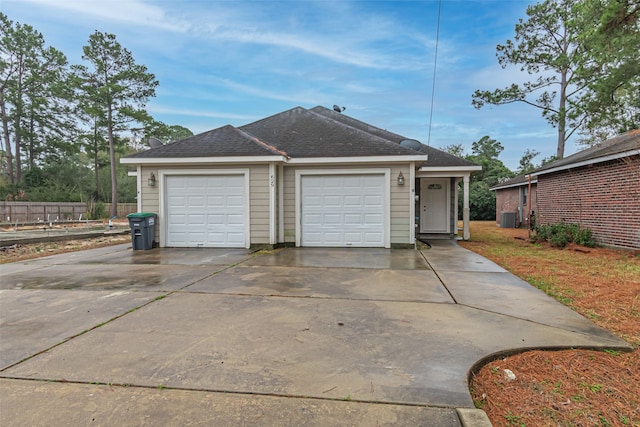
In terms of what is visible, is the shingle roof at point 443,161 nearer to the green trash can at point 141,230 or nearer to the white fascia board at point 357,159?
the white fascia board at point 357,159

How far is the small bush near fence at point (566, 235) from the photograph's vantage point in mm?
9422

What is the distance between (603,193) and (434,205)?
5.45 metres

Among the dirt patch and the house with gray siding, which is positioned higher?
the house with gray siding

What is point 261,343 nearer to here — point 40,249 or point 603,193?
point 603,193

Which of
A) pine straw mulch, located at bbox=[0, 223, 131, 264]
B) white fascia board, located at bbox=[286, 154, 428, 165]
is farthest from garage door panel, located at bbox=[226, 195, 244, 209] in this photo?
pine straw mulch, located at bbox=[0, 223, 131, 264]

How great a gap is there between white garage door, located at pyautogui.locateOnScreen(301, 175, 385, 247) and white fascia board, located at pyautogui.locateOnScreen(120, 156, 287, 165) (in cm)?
132

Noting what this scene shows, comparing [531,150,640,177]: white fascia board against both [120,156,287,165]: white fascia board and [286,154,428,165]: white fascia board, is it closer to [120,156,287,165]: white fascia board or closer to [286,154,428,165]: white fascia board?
[286,154,428,165]: white fascia board

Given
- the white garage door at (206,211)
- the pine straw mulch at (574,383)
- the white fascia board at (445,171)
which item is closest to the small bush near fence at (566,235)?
the white fascia board at (445,171)

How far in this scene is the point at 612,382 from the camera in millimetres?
2207

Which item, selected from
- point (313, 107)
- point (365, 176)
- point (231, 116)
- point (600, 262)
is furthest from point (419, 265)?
point (231, 116)

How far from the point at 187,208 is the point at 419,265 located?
6.41 m

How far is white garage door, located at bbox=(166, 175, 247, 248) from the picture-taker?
9.10 m

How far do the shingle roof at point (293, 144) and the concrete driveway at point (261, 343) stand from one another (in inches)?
170

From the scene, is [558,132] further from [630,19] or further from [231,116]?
[231,116]
